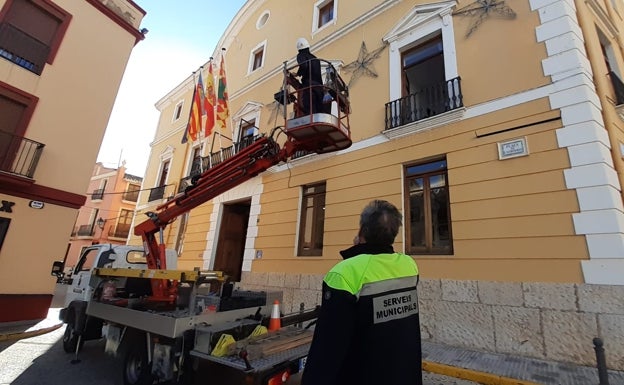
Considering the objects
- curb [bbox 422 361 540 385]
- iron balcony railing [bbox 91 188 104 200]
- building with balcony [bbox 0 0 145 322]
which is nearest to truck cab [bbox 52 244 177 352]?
building with balcony [bbox 0 0 145 322]

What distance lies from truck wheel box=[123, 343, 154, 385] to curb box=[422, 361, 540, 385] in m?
3.99

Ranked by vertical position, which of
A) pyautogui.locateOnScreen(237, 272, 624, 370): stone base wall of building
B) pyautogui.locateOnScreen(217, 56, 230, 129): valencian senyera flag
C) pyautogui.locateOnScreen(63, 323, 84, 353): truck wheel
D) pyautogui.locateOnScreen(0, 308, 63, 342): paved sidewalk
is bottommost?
pyautogui.locateOnScreen(0, 308, 63, 342): paved sidewalk

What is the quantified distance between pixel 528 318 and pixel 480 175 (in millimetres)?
2721

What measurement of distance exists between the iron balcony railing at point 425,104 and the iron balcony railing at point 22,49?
11030 millimetres

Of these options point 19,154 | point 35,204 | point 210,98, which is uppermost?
point 210,98

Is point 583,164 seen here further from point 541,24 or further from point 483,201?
point 541,24

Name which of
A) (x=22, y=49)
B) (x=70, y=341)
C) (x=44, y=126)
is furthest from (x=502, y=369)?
(x=22, y=49)

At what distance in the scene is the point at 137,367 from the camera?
13.6 feet

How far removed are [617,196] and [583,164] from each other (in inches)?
27.4

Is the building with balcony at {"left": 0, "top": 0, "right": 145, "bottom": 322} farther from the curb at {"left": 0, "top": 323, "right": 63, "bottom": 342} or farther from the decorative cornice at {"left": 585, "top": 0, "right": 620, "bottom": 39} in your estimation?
the decorative cornice at {"left": 585, "top": 0, "right": 620, "bottom": 39}

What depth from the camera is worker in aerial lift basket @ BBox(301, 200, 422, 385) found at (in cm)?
156

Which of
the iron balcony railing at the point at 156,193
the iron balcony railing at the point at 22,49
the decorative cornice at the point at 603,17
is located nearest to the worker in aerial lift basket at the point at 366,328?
the decorative cornice at the point at 603,17

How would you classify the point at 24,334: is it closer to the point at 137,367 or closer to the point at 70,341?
the point at 70,341

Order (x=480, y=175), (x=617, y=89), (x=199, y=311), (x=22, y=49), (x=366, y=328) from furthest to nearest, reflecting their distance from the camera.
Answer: (x=22, y=49) → (x=617, y=89) → (x=480, y=175) → (x=199, y=311) → (x=366, y=328)
